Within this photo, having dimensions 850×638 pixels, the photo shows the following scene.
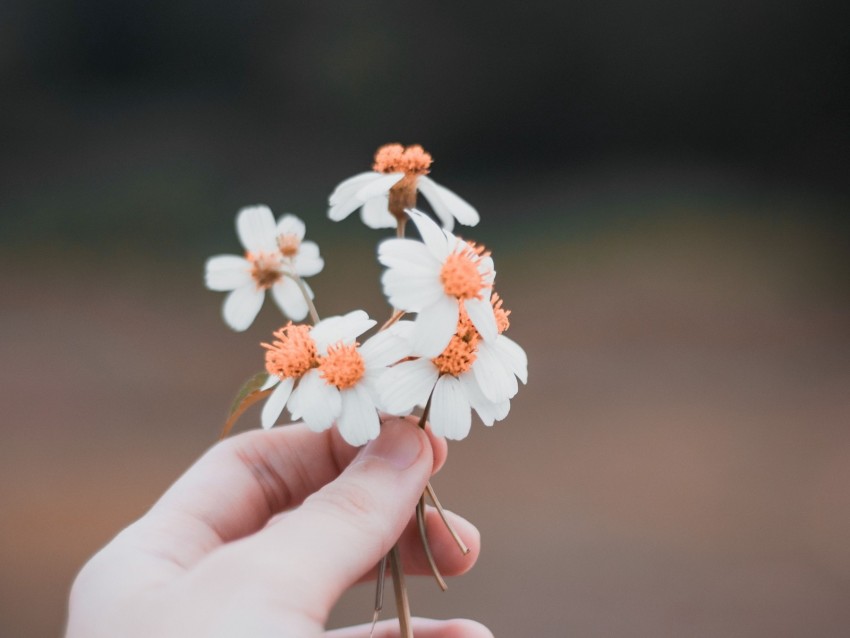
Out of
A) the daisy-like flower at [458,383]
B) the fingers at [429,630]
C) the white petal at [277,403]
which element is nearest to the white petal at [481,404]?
the daisy-like flower at [458,383]

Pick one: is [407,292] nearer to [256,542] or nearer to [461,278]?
[461,278]

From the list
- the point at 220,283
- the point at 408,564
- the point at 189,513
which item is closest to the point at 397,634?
the point at 408,564

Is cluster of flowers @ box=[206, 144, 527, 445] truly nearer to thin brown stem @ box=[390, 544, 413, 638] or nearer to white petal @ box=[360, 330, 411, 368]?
white petal @ box=[360, 330, 411, 368]

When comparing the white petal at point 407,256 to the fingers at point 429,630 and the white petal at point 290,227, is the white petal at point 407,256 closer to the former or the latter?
the white petal at point 290,227

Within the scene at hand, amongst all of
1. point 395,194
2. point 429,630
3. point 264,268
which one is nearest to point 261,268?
point 264,268

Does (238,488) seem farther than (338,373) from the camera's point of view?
Yes

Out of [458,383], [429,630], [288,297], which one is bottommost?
[429,630]
